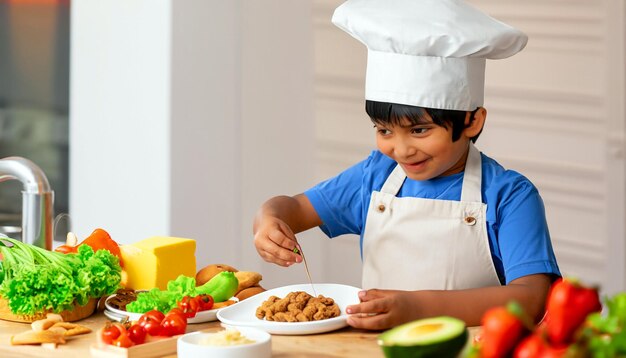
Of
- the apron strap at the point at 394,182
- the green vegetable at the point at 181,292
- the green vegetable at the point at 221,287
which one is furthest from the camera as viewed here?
the apron strap at the point at 394,182

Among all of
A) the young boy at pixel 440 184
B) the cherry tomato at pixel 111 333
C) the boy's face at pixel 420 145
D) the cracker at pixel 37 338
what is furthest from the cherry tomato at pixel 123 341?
the boy's face at pixel 420 145

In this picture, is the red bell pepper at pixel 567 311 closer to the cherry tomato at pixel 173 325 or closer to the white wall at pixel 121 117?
the cherry tomato at pixel 173 325

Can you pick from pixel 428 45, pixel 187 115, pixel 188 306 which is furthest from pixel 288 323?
pixel 187 115

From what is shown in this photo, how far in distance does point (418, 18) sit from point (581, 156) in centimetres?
260

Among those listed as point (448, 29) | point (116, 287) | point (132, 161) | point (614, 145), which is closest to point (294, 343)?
point (116, 287)

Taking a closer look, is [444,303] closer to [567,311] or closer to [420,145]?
[420,145]

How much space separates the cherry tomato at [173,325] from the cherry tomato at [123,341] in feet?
0.25

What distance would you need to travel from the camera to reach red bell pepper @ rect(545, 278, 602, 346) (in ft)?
3.27

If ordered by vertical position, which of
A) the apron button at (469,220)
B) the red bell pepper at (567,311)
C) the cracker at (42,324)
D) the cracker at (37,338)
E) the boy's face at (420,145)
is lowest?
the cracker at (37,338)

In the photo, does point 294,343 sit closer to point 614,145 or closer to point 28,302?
point 28,302

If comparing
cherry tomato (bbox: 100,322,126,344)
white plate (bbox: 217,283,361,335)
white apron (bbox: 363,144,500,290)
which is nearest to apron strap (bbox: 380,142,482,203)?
white apron (bbox: 363,144,500,290)

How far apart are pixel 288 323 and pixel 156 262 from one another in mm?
397

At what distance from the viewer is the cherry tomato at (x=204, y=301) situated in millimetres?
1856

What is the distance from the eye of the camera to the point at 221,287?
195 centimetres
